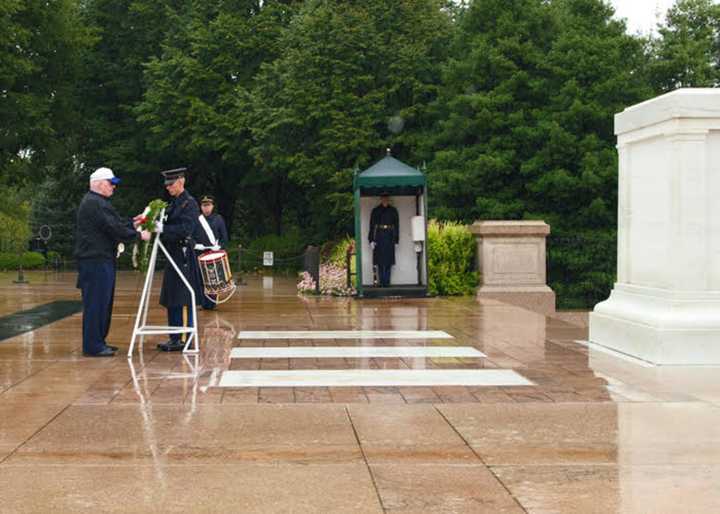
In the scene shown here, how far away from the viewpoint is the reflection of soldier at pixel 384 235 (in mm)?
21906

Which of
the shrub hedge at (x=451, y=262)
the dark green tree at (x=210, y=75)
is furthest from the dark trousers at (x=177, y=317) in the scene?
the dark green tree at (x=210, y=75)

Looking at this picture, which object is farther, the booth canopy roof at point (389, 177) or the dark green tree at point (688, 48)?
the dark green tree at point (688, 48)

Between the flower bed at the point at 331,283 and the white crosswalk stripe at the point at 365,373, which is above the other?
the flower bed at the point at 331,283

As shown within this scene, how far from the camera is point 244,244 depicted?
170ft

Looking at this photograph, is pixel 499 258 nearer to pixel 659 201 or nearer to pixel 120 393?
pixel 659 201

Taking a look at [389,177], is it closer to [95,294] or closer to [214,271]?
[214,271]

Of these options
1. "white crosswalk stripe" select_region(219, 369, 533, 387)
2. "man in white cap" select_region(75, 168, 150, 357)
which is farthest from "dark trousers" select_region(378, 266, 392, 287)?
"white crosswalk stripe" select_region(219, 369, 533, 387)

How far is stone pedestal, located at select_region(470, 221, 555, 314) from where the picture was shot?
856 inches

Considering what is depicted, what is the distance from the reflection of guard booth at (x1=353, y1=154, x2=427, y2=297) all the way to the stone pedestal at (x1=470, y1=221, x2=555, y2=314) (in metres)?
1.23

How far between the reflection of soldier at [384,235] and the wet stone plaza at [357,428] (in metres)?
8.33

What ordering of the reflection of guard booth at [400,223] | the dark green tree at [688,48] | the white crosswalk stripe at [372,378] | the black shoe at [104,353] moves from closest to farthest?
1. the white crosswalk stripe at [372,378]
2. the black shoe at [104,353]
3. the reflection of guard booth at [400,223]
4. the dark green tree at [688,48]

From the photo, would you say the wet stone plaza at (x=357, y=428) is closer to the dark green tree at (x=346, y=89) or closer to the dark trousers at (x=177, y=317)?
the dark trousers at (x=177, y=317)

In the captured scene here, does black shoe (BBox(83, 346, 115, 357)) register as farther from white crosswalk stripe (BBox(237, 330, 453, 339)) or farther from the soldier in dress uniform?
the soldier in dress uniform

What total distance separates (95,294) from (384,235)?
10818mm
